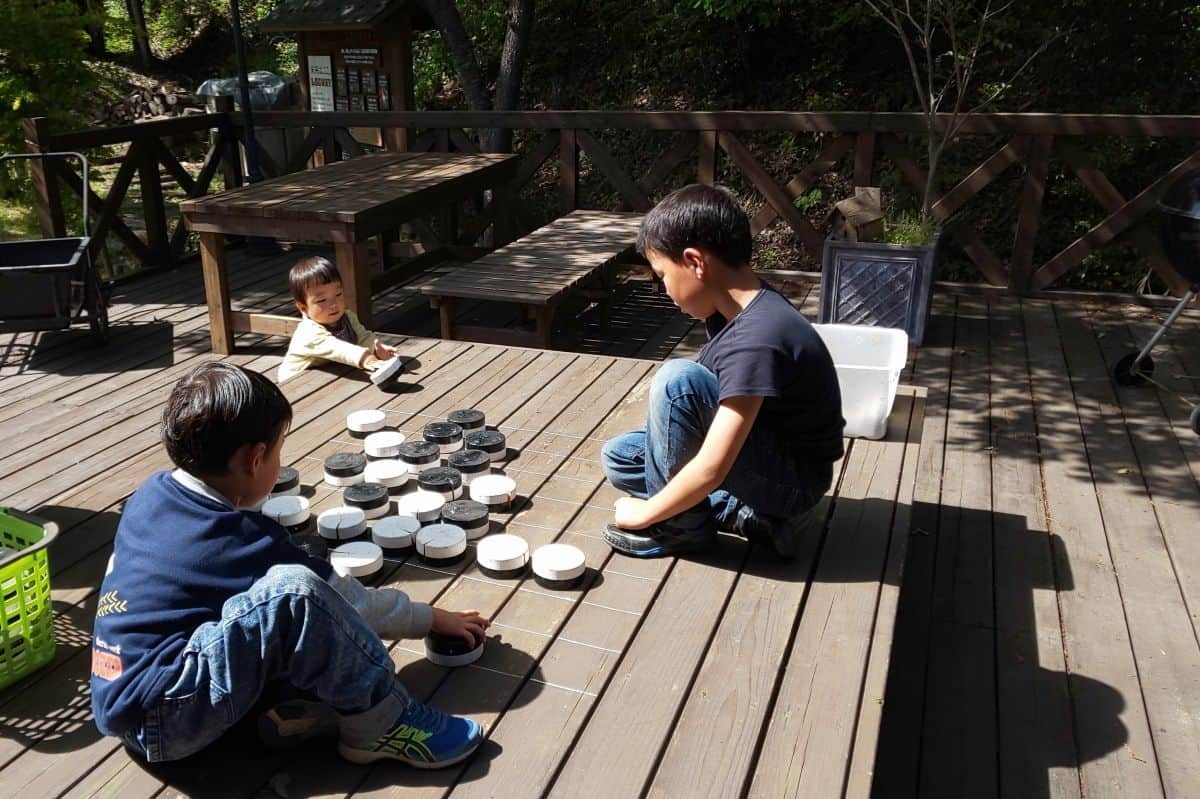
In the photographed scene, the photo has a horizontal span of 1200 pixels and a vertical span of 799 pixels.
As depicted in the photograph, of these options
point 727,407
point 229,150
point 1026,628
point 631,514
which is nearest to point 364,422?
point 631,514

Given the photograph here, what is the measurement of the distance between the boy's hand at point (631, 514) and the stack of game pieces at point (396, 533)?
0.50m

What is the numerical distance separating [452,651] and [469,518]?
54 cm

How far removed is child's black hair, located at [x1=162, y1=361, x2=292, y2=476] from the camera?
5.22 ft

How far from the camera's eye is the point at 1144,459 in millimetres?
3859

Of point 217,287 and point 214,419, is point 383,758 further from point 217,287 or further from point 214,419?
point 217,287

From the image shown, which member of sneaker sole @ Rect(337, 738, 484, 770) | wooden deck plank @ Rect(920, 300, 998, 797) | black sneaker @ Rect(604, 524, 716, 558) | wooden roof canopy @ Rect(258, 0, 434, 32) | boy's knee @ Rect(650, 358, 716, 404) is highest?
wooden roof canopy @ Rect(258, 0, 434, 32)

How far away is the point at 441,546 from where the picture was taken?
234 cm

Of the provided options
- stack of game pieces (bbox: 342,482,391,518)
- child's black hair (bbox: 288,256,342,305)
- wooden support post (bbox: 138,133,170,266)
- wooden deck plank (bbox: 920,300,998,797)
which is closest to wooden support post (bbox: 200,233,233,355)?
child's black hair (bbox: 288,256,342,305)

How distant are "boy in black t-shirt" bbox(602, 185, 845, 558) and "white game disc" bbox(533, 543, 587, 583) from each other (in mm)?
172

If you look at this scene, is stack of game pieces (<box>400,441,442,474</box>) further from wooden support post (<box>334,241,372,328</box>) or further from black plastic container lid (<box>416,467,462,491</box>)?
wooden support post (<box>334,241,372,328</box>)

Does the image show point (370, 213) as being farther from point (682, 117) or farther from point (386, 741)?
point (386, 741)

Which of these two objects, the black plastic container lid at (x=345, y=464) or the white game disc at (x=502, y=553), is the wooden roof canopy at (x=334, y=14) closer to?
the black plastic container lid at (x=345, y=464)

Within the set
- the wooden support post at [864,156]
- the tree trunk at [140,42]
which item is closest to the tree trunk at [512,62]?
the wooden support post at [864,156]

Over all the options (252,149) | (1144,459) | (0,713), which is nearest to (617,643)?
(0,713)
